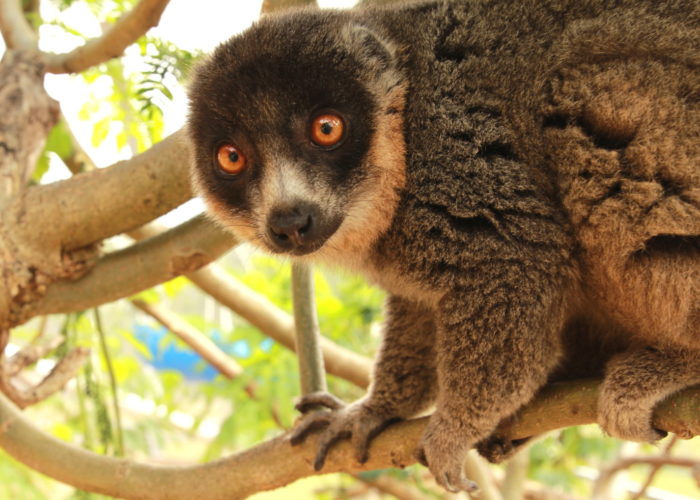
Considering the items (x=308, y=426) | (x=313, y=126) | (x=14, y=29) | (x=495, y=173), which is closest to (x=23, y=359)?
(x=308, y=426)

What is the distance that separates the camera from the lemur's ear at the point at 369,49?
3.57m

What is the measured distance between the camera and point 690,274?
10.4 feet

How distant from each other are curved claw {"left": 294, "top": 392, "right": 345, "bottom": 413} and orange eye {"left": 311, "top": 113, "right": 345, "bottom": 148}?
150 cm

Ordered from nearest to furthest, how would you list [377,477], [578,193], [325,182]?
[578,193] < [325,182] < [377,477]

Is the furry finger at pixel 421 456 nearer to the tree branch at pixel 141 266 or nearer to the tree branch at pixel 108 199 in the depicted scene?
the tree branch at pixel 141 266

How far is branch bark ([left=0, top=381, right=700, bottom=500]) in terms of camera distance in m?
3.34

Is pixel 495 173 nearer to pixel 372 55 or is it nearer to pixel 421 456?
pixel 372 55

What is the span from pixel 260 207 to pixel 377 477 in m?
3.54

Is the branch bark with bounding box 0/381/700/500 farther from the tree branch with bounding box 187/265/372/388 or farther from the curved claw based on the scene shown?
the tree branch with bounding box 187/265/372/388

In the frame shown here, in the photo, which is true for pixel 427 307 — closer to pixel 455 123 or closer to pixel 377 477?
pixel 455 123

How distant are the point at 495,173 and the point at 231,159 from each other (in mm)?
1276

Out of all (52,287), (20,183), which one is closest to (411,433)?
(52,287)

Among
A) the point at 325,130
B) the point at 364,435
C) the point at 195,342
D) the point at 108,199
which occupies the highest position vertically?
the point at 325,130

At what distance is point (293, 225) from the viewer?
3371 millimetres
